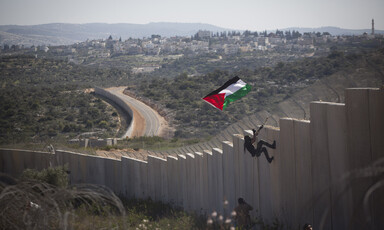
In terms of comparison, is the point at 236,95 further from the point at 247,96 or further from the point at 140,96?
the point at 140,96

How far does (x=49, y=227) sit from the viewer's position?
647 cm

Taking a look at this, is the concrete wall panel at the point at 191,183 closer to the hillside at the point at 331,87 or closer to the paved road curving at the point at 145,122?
the hillside at the point at 331,87

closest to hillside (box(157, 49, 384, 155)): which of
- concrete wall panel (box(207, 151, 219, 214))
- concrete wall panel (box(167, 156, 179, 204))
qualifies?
concrete wall panel (box(207, 151, 219, 214))

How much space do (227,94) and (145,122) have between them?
3801cm

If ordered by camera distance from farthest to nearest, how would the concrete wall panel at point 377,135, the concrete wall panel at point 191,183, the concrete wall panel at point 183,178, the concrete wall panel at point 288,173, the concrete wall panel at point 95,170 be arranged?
the concrete wall panel at point 95,170 → the concrete wall panel at point 183,178 → the concrete wall panel at point 191,183 → the concrete wall panel at point 288,173 → the concrete wall panel at point 377,135

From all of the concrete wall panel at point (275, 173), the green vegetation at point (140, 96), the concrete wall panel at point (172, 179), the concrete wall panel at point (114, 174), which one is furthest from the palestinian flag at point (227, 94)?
the green vegetation at point (140, 96)

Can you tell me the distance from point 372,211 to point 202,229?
12.5 feet

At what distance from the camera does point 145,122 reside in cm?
4944

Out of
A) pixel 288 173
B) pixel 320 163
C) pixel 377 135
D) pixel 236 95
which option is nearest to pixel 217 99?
pixel 236 95

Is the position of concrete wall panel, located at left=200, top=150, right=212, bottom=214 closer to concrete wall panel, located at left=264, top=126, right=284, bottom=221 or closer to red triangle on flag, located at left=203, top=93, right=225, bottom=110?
red triangle on flag, located at left=203, top=93, right=225, bottom=110

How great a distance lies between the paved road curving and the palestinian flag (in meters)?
29.7

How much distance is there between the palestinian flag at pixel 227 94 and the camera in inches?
464

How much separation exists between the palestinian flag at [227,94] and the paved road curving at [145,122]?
29.7 m

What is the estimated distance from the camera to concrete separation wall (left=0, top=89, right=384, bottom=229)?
7.23 metres
